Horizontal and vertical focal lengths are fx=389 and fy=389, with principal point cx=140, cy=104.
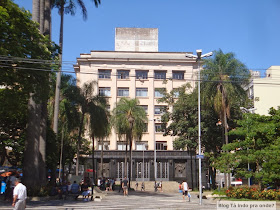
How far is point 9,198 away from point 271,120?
17.4 meters

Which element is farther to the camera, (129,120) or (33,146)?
(129,120)

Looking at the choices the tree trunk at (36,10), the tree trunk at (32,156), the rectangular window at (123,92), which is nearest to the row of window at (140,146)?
the rectangular window at (123,92)

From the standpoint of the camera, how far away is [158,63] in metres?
65.8

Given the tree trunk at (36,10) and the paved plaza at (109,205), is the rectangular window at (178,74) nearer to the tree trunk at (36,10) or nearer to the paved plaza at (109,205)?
the tree trunk at (36,10)

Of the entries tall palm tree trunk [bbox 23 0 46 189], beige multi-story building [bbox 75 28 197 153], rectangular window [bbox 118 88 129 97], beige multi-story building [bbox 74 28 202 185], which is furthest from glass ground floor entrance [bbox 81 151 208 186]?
tall palm tree trunk [bbox 23 0 46 189]

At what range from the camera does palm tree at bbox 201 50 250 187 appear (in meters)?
34.4

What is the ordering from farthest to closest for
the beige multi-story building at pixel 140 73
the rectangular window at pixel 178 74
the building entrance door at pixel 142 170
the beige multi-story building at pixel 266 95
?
the rectangular window at pixel 178 74, the beige multi-story building at pixel 140 73, the beige multi-story building at pixel 266 95, the building entrance door at pixel 142 170

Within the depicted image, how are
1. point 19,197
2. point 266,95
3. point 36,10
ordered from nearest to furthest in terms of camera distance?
point 19,197 < point 36,10 < point 266,95

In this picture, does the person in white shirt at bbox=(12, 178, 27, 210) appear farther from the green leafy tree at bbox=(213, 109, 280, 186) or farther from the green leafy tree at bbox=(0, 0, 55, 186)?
the green leafy tree at bbox=(213, 109, 280, 186)

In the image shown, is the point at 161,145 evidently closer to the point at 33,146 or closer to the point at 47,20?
the point at 47,20

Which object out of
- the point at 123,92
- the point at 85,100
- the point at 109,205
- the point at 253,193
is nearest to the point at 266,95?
the point at 123,92

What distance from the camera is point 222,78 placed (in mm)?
34219

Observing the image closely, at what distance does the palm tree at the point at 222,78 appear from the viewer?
34.4 m

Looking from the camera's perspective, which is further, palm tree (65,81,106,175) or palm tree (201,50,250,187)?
palm tree (65,81,106,175)
